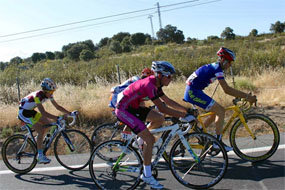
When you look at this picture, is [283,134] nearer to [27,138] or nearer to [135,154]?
[135,154]

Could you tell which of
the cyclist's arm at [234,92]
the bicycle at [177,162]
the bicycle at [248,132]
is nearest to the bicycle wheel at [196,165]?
the bicycle at [177,162]

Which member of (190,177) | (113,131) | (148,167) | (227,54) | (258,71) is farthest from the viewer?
(258,71)

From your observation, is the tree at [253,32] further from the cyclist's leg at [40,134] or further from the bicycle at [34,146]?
the cyclist's leg at [40,134]

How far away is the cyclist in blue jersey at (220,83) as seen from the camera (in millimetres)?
4965

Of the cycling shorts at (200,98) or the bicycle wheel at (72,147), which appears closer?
the cycling shorts at (200,98)

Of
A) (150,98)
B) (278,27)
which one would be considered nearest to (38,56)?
(278,27)

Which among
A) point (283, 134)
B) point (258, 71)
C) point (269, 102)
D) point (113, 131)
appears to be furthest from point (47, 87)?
point (258, 71)

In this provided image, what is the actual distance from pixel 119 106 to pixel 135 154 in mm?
792

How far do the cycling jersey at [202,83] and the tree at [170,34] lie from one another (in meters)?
48.9

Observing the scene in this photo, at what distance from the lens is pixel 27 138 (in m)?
5.66

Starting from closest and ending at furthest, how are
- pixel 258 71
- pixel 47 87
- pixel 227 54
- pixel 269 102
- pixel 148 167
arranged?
pixel 148 167 < pixel 227 54 < pixel 47 87 < pixel 269 102 < pixel 258 71

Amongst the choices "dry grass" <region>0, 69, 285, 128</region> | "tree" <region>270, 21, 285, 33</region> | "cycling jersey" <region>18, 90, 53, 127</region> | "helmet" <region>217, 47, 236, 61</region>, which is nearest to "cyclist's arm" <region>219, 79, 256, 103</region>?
"helmet" <region>217, 47, 236, 61</region>

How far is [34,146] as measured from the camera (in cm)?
564

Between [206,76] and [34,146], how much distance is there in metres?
3.78
